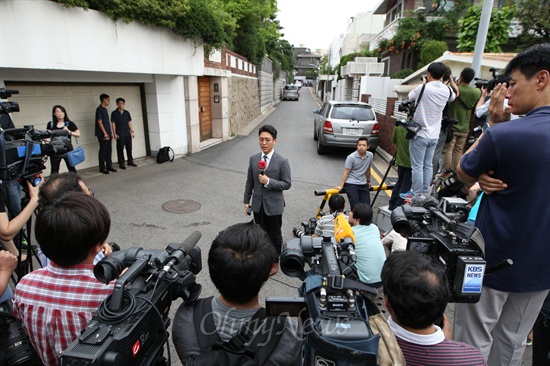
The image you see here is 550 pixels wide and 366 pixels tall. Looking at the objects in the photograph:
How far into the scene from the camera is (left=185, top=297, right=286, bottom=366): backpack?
4.40 feet

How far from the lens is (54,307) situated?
166cm

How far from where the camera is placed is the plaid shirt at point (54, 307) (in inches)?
65.2

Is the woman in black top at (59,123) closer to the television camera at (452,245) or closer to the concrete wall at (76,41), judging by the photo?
the concrete wall at (76,41)

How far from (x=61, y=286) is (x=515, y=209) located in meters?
2.54

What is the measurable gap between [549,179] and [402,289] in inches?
42.4

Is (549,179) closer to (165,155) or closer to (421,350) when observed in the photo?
(421,350)

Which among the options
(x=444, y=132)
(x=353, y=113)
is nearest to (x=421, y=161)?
(x=444, y=132)

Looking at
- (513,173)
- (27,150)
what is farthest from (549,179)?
(27,150)

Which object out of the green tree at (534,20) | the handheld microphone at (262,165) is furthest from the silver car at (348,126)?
the green tree at (534,20)

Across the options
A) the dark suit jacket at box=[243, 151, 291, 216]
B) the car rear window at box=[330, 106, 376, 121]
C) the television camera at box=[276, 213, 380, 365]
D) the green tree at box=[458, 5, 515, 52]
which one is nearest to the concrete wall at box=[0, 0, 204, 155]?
the car rear window at box=[330, 106, 376, 121]

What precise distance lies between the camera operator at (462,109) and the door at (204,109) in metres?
8.91

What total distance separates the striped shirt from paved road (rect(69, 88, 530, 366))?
2.05 metres

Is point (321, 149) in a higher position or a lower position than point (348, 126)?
lower

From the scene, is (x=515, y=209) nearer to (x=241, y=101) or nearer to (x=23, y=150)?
(x=23, y=150)
